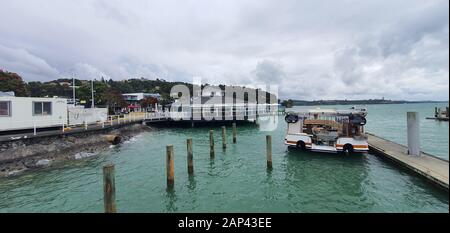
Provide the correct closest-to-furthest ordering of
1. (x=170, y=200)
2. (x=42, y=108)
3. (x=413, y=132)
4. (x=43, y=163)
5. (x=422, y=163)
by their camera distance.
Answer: (x=170, y=200), (x=422, y=163), (x=413, y=132), (x=43, y=163), (x=42, y=108)

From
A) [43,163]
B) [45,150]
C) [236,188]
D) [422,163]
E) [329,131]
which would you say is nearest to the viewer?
[236,188]

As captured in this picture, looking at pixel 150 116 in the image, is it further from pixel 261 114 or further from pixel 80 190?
pixel 80 190

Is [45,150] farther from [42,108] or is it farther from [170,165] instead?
[170,165]

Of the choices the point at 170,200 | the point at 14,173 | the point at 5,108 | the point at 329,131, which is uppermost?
the point at 5,108

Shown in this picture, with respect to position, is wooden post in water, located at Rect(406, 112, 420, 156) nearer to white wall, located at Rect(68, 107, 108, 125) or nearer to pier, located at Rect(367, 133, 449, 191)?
pier, located at Rect(367, 133, 449, 191)

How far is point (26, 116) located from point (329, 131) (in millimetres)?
24255

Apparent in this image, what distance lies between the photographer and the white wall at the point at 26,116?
56.7 ft

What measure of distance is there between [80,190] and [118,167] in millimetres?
3868

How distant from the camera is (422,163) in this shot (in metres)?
12.0

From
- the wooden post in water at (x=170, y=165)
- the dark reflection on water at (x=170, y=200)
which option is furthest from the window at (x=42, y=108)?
the dark reflection on water at (x=170, y=200)

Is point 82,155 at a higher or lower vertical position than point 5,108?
lower

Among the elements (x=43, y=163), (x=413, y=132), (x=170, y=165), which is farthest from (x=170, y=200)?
(x=413, y=132)

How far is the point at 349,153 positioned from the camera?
17094 mm
